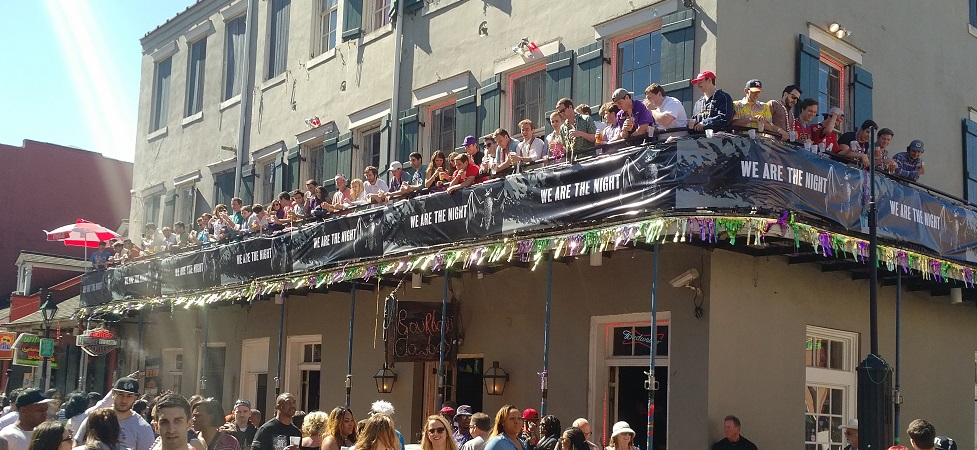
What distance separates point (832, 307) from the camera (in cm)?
1370

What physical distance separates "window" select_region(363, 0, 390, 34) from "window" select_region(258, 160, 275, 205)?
13.4ft

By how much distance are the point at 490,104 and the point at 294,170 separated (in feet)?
20.4

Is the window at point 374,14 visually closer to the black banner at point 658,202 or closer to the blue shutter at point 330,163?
the blue shutter at point 330,163

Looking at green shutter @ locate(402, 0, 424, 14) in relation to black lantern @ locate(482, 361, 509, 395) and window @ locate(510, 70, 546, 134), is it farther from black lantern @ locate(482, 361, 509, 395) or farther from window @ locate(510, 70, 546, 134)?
black lantern @ locate(482, 361, 509, 395)

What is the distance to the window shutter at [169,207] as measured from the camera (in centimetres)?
2544

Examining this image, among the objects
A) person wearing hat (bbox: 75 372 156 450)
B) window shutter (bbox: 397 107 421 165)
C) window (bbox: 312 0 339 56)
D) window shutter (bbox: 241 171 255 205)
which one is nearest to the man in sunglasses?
window shutter (bbox: 397 107 421 165)

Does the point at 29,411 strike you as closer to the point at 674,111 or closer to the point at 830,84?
the point at 674,111

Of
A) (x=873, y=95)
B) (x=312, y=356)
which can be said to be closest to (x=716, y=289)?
(x=873, y=95)

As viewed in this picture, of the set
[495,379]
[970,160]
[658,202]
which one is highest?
[970,160]

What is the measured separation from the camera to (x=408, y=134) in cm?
1764

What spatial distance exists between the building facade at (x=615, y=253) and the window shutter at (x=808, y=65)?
0.03 metres

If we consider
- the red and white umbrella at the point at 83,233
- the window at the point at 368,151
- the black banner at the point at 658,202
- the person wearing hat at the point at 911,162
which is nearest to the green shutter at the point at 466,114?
the black banner at the point at 658,202

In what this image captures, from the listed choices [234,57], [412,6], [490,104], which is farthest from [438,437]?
[234,57]

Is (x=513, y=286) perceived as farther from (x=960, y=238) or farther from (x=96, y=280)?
(x=96, y=280)
